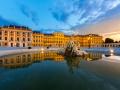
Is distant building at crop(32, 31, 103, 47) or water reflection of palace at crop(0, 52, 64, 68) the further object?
distant building at crop(32, 31, 103, 47)

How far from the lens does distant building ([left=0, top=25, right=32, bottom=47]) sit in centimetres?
9596

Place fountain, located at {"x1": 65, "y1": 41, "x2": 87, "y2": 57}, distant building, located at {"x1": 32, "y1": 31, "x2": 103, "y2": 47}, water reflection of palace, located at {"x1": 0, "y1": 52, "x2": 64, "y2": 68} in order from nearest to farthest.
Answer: water reflection of palace, located at {"x1": 0, "y1": 52, "x2": 64, "y2": 68}
fountain, located at {"x1": 65, "y1": 41, "x2": 87, "y2": 57}
distant building, located at {"x1": 32, "y1": 31, "x2": 103, "y2": 47}

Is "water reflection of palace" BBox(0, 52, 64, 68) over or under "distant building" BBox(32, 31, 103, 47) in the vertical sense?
under

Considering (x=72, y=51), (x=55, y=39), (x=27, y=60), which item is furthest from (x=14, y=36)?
(x=27, y=60)

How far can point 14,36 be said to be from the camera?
100m

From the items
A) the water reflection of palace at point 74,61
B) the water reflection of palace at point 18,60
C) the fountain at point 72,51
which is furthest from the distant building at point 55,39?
the water reflection of palace at point 74,61

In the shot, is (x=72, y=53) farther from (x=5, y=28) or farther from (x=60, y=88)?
(x=5, y=28)

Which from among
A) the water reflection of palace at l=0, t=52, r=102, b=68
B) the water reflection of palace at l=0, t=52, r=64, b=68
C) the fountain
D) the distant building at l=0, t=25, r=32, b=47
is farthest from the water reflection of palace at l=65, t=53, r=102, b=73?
the distant building at l=0, t=25, r=32, b=47

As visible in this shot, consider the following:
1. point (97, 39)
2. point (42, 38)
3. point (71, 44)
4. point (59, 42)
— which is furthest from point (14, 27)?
point (97, 39)

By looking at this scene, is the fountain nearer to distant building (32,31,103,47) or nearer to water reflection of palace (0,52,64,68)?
water reflection of palace (0,52,64,68)

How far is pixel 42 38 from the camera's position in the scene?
130500 mm

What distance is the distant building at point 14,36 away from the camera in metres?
96.0

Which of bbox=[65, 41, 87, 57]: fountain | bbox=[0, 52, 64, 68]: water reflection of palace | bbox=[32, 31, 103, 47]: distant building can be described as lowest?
bbox=[0, 52, 64, 68]: water reflection of palace

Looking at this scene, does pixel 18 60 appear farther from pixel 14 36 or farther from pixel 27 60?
pixel 14 36
